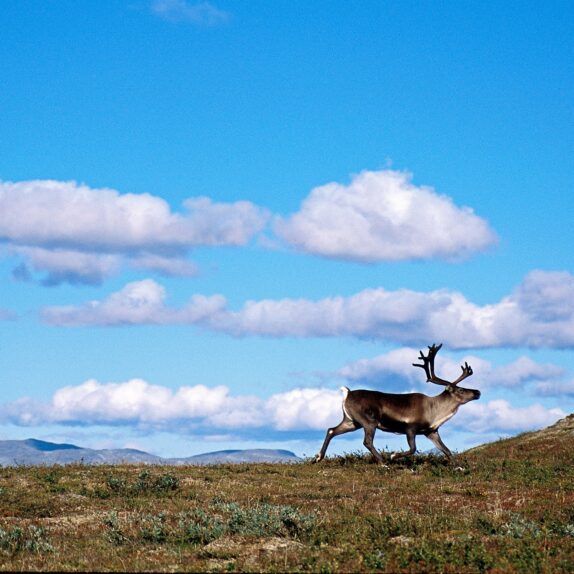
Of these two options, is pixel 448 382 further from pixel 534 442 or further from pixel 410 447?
pixel 534 442

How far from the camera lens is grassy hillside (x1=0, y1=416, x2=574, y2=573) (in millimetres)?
13969

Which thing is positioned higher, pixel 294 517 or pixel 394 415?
pixel 394 415

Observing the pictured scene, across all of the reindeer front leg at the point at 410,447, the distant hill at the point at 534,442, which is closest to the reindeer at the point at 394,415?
the reindeer front leg at the point at 410,447

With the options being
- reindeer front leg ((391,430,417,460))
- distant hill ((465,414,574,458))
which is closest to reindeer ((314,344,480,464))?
reindeer front leg ((391,430,417,460))

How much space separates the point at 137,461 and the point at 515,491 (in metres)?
12.7

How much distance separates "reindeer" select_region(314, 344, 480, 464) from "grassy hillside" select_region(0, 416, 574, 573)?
35.9 inches

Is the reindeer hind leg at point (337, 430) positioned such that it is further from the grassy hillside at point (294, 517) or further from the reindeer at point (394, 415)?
the grassy hillside at point (294, 517)

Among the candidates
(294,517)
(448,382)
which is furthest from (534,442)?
(294,517)

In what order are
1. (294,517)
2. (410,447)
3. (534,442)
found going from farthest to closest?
(534,442), (410,447), (294,517)

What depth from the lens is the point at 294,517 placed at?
16359 millimetres

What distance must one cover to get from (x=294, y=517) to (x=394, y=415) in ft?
40.7

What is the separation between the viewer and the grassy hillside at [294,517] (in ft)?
45.8

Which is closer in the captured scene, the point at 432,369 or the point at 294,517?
the point at 294,517

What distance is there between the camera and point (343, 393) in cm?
2861
